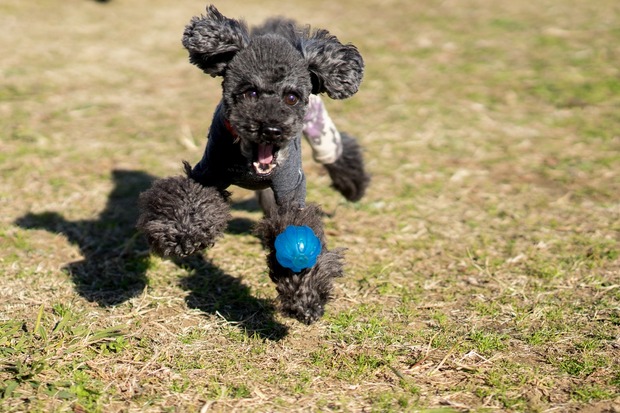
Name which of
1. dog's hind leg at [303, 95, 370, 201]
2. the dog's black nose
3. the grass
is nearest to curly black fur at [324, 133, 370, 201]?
dog's hind leg at [303, 95, 370, 201]

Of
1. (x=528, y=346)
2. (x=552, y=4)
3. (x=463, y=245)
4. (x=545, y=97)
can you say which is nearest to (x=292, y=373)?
(x=528, y=346)

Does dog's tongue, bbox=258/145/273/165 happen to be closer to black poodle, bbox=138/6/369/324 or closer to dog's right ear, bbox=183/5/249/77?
black poodle, bbox=138/6/369/324

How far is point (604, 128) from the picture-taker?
871 centimetres

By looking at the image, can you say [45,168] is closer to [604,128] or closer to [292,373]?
[292,373]

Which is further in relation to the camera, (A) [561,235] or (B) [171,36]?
(B) [171,36]

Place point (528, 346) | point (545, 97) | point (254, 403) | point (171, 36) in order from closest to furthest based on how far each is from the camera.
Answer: point (254, 403) → point (528, 346) → point (545, 97) → point (171, 36)

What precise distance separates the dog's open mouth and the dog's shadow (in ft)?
3.29

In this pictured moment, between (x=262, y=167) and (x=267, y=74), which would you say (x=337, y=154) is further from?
(x=267, y=74)

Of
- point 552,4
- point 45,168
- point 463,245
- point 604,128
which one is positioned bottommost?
point 45,168

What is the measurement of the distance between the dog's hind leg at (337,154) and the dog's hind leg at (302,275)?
56.7 inches

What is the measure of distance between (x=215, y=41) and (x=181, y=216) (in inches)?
41.3

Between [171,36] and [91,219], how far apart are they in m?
6.93

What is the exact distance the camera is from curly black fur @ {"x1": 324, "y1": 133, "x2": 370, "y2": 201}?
6395 mm

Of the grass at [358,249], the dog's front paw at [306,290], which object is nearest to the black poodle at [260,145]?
→ the dog's front paw at [306,290]
